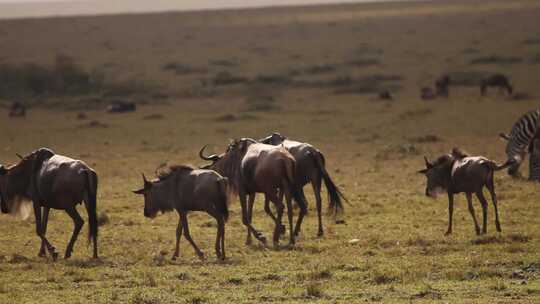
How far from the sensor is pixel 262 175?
12867mm

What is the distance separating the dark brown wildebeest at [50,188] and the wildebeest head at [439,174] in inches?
175

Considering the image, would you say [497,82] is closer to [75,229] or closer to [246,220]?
[246,220]

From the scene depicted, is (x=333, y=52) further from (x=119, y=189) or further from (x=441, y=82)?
(x=119, y=189)

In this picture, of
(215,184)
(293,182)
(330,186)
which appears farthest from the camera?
(330,186)

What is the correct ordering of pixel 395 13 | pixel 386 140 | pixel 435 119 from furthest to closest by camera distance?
pixel 395 13, pixel 435 119, pixel 386 140

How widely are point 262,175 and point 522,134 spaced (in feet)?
27.7

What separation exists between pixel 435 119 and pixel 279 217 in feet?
61.7

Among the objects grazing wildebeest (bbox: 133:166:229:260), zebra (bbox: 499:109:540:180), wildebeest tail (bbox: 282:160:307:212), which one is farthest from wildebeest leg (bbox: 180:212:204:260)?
zebra (bbox: 499:109:540:180)

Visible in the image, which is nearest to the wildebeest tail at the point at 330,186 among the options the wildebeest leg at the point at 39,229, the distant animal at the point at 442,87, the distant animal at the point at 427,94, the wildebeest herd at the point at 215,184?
the wildebeest herd at the point at 215,184

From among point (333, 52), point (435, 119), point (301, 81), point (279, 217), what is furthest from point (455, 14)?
point (279, 217)

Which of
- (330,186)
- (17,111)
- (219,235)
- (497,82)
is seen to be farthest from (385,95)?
(219,235)

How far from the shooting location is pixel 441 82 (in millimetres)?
37469

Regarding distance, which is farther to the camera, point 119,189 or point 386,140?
point 386,140

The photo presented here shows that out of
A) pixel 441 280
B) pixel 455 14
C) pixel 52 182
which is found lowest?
pixel 441 280
